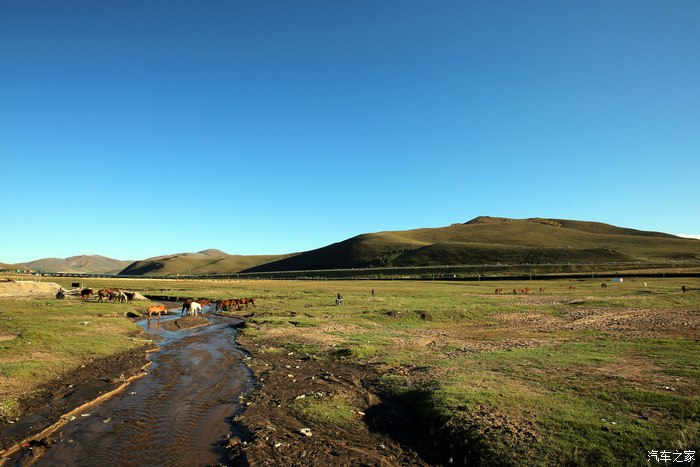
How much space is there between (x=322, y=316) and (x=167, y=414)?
73.8 ft

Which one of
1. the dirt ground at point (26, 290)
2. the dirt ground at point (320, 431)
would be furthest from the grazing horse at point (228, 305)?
the dirt ground at point (320, 431)

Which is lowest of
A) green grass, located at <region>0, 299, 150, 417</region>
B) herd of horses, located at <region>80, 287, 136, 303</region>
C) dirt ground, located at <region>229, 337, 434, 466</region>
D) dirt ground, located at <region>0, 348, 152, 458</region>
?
dirt ground, located at <region>229, 337, 434, 466</region>

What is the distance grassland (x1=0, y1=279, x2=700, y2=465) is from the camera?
30.1 feet

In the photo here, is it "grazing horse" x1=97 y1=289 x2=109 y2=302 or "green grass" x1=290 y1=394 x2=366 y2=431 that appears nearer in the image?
"green grass" x1=290 y1=394 x2=366 y2=431

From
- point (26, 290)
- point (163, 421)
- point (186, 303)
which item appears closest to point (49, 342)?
point (163, 421)

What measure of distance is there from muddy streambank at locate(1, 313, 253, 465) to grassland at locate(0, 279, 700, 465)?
2.78 m

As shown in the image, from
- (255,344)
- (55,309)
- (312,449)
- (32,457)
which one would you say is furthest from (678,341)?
(55,309)

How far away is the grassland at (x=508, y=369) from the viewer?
918 centimetres

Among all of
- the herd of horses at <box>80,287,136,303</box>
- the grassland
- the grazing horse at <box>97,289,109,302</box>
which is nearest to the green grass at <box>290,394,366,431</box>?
the grassland

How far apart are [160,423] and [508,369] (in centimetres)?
1239

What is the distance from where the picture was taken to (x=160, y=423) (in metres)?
11.3

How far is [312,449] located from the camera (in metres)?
9.55

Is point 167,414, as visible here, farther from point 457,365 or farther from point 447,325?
point 447,325

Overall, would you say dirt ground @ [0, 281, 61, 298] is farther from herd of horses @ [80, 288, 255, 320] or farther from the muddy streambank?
the muddy streambank
